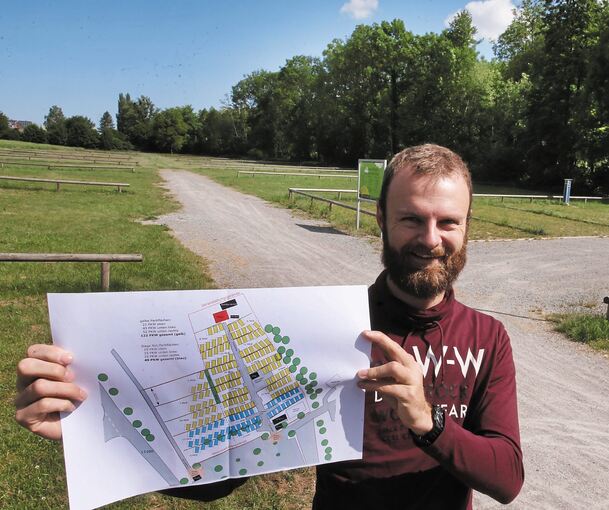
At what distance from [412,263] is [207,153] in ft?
314

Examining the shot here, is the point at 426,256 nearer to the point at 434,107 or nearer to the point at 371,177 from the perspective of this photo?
the point at 371,177

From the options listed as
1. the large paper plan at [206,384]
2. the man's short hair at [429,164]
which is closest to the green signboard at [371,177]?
the man's short hair at [429,164]

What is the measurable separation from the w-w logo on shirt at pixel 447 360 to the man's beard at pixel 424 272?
190mm

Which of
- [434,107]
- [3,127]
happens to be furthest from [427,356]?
[3,127]

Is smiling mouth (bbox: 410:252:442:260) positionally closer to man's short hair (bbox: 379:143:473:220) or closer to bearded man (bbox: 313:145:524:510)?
bearded man (bbox: 313:145:524:510)

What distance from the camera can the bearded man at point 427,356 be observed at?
1493 millimetres

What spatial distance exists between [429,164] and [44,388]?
1.32 meters

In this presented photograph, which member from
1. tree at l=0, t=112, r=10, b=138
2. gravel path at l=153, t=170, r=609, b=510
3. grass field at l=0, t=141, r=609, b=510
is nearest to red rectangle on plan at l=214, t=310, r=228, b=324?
grass field at l=0, t=141, r=609, b=510

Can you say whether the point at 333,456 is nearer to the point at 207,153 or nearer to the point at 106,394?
the point at 106,394

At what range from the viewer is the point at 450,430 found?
1263 mm

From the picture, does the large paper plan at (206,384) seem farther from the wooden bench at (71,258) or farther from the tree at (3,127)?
the tree at (3,127)

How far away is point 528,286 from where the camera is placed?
911 centimetres

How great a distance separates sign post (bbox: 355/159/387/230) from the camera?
13820 millimetres

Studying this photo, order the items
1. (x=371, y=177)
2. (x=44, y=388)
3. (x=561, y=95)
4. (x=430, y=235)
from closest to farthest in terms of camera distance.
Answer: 1. (x=44, y=388)
2. (x=430, y=235)
3. (x=371, y=177)
4. (x=561, y=95)
